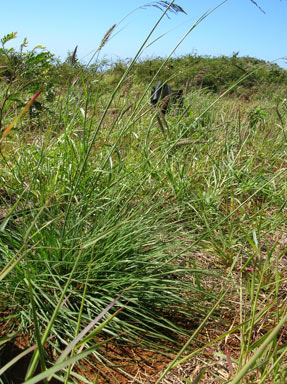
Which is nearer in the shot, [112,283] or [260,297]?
[112,283]

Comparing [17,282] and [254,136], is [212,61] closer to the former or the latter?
[254,136]

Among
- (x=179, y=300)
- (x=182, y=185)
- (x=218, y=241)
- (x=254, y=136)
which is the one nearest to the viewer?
(x=179, y=300)

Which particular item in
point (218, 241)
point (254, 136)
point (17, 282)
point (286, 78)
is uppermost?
point (286, 78)

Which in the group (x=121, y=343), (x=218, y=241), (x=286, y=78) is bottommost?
(x=121, y=343)

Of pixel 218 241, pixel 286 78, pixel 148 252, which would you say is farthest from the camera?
pixel 286 78

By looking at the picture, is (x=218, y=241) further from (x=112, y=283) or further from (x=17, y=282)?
(x=17, y=282)

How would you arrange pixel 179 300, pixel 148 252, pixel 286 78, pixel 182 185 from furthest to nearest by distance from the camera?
pixel 286 78
pixel 182 185
pixel 148 252
pixel 179 300

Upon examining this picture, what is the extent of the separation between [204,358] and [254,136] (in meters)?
2.62

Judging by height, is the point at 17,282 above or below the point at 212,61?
A: below

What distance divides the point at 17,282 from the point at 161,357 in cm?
64

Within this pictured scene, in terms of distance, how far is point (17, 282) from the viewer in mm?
1525

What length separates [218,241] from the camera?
2244 millimetres

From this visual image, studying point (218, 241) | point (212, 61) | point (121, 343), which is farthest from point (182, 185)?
point (212, 61)

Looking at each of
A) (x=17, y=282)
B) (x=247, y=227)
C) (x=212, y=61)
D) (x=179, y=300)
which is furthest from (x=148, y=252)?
(x=212, y=61)
